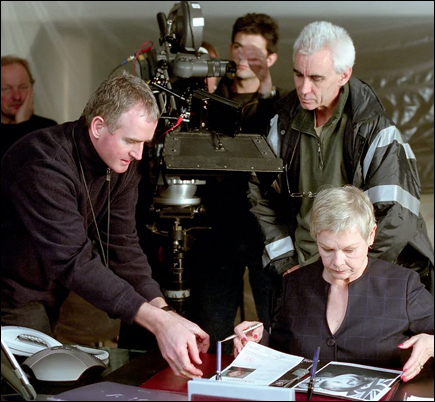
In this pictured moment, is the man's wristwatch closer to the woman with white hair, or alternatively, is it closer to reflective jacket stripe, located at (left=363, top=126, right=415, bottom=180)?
reflective jacket stripe, located at (left=363, top=126, right=415, bottom=180)

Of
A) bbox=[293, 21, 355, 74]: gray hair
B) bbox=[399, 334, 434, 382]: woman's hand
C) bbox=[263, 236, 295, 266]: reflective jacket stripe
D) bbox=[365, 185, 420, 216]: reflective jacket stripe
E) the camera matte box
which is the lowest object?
bbox=[399, 334, 434, 382]: woman's hand

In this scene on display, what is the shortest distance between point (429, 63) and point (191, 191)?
1.17 meters

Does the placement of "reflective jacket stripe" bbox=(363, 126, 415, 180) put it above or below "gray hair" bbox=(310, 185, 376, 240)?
above

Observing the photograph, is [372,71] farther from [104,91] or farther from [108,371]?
[108,371]

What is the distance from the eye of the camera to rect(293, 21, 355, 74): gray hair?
167 cm

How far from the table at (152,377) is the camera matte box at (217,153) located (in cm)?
45

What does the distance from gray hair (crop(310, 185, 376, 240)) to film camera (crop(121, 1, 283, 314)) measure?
246 millimetres

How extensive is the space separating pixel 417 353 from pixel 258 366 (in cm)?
29

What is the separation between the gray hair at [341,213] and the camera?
1384 mm

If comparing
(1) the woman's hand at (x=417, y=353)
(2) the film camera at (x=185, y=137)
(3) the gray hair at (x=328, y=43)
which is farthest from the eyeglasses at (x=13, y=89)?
(1) the woman's hand at (x=417, y=353)

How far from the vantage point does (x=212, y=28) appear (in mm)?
2438

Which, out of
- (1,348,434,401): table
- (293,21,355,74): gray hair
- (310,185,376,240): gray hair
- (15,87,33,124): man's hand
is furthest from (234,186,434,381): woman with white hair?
(15,87,33,124): man's hand

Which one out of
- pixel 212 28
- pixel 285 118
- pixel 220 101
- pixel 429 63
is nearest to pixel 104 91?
pixel 220 101

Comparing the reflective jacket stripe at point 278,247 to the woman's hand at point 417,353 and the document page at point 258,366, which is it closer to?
the document page at point 258,366
